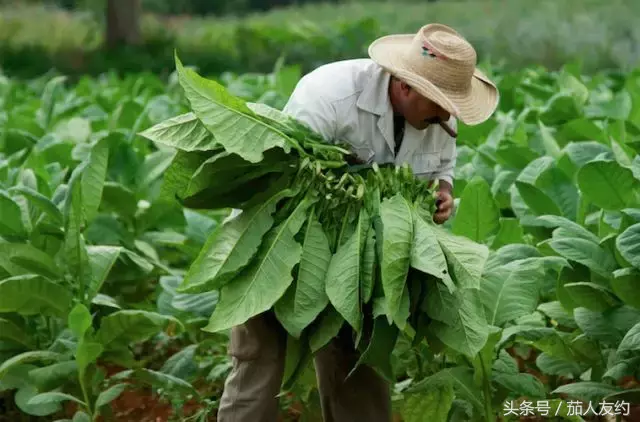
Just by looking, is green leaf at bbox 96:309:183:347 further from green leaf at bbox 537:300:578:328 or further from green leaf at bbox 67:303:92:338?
green leaf at bbox 537:300:578:328

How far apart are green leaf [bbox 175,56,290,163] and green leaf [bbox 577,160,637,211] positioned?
54.9 inches

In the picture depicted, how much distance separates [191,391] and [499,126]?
2.77 m

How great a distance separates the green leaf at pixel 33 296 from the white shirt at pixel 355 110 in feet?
4.09

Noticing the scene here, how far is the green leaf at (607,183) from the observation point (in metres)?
4.54

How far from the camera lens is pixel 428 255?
11.7ft

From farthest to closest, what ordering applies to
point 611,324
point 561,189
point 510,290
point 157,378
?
1. point 561,189
2. point 157,378
3. point 611,324
4. point 510,290

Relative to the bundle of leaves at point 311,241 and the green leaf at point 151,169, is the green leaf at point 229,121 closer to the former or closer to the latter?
the bundle of leaves at point 311,241

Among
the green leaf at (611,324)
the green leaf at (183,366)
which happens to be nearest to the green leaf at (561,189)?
the green leaf at (611,324)

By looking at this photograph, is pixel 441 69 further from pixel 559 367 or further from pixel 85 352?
pixel 85 352

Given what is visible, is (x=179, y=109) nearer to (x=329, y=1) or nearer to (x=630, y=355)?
(x=630, y=355)

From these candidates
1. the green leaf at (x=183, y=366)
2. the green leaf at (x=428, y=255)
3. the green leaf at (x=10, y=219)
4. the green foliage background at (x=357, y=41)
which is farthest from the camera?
the green foliage background at (x=357, y=41)

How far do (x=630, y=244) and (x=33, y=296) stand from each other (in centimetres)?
205

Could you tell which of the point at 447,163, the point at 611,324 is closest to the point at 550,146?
the point at 611,324

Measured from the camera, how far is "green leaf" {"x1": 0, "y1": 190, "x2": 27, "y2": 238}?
15.9ft
